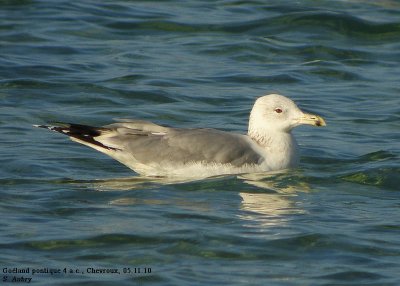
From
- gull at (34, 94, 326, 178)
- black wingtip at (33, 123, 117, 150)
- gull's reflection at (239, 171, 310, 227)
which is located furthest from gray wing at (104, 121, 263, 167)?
gull's reflection at (239, 171, 310, 227)

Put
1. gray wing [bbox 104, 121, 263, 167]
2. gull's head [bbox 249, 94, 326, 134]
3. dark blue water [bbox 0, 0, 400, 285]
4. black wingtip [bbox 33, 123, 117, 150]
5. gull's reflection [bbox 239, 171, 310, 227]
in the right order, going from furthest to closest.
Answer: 1. gull's head [bbox 249, 94, 326, 134]
2. black wingtip [bbox 33, 123, 117, 150]
3. gray wing [bbox 104, 121, 263, 167]
4. gull's reflection [bbox 239, 171, 310, 227]
5. dark blue water [bbox 0, 0, 400, 285]

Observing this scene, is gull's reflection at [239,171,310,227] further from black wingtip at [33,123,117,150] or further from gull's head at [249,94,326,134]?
black wingtip at [33,123,117,150]

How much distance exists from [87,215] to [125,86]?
5455 mm

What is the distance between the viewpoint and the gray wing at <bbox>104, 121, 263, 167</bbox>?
10727 mm

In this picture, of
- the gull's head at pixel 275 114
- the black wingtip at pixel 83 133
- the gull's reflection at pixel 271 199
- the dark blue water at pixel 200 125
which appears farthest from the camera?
the gull's head at pixel 275 114

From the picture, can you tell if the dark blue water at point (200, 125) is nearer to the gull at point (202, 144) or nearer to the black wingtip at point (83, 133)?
the gull at point (202, 144)

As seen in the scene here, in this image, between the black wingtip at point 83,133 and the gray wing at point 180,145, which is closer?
the gray wing at point 180,145

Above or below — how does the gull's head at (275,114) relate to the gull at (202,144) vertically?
above

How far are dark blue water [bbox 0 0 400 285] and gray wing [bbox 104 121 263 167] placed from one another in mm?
222

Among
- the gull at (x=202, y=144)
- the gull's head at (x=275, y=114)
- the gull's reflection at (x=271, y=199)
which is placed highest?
the gull's head at (x=275, y=114)

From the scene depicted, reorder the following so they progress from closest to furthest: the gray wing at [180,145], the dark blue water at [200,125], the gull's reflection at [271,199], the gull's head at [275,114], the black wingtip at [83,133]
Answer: the dark blue water at [200,125] < the gull's reflection at [271,199] < the gray wing at [180,145] < the black wingtip at [83,133] < the gull's head at [275,114]

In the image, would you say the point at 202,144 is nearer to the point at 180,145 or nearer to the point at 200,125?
the point at 180,145

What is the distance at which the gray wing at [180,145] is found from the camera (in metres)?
10.7

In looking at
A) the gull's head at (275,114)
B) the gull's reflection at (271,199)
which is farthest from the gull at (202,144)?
the gull's reflection at (271,199)
